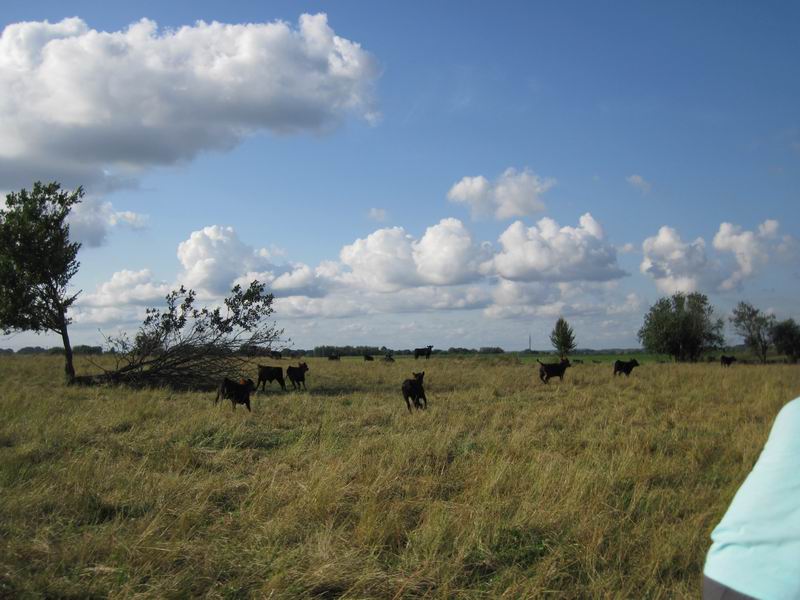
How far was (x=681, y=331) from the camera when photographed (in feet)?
213

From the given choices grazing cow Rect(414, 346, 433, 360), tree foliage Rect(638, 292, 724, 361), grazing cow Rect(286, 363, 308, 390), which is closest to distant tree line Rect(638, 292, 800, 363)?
tree foliage Rect(638, 292, 724, 361)

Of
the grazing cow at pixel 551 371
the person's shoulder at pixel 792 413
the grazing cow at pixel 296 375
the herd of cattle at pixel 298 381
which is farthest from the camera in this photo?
the grazing cow at pixel 551 371

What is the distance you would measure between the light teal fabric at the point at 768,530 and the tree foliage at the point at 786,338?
3552 inches

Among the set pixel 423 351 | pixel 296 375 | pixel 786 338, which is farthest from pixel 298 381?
pixel 786 338

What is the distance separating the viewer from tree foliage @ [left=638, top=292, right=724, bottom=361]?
65.2 m

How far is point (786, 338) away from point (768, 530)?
302 ft

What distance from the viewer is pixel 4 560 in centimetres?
423

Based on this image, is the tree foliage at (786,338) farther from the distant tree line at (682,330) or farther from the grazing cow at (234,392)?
the grazing cow at (234,392)

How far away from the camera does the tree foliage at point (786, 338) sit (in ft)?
259

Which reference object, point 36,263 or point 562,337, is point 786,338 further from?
point 36,263

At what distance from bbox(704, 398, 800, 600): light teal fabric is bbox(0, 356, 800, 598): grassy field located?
230 centimetres

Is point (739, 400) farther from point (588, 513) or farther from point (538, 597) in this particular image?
point (538, 597)

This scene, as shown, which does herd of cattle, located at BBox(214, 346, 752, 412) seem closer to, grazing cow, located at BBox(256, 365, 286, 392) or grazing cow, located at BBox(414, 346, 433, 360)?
grazing cow, located at BBox(256, 365, 286, 392)

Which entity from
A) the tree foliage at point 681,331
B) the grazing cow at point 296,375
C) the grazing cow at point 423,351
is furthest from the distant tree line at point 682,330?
the grazing cow at point 296,375
